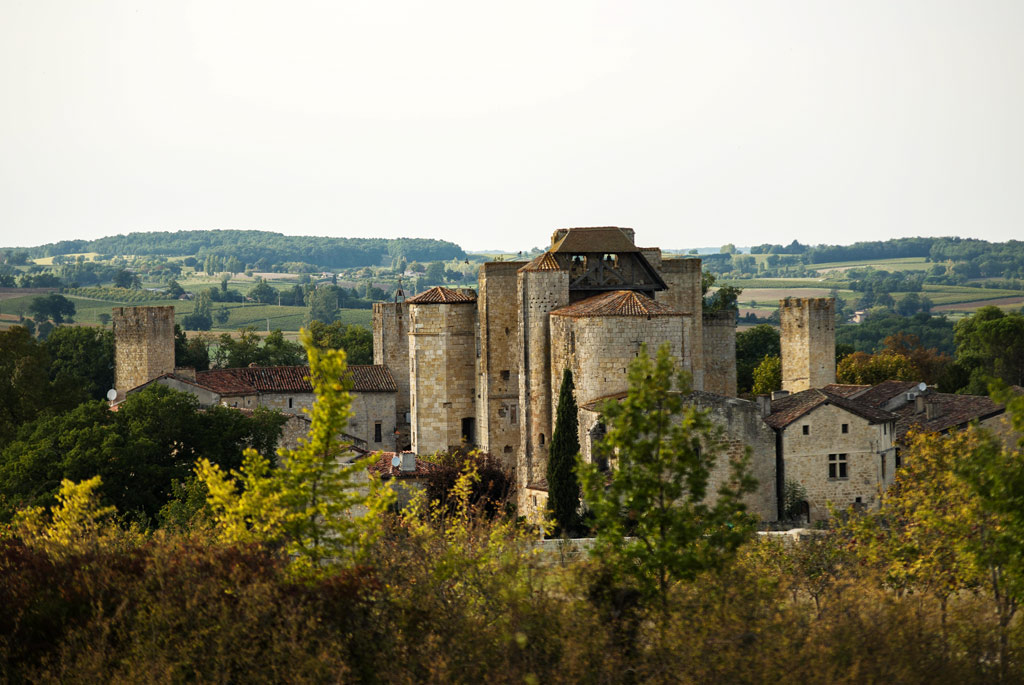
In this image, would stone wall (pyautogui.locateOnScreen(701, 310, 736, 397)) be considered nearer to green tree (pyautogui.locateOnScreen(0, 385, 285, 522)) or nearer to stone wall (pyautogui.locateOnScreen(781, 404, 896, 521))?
stone wall (pyautogui.locateOnScreen(781, 404, 896, 521))

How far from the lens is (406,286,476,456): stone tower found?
53.8 m

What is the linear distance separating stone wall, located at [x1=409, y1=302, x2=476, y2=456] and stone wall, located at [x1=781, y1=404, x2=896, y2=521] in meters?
15.2

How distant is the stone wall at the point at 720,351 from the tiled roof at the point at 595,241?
933cm

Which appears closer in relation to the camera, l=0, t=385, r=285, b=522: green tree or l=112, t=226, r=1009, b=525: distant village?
l=0, t=385, r=285, b=522: green tree

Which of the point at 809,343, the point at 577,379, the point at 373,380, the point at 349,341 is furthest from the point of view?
the point at 349,341

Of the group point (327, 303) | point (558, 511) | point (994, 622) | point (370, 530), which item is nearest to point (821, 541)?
point (994, 622)

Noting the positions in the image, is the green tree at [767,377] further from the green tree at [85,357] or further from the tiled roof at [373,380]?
the green tree at [85,357]

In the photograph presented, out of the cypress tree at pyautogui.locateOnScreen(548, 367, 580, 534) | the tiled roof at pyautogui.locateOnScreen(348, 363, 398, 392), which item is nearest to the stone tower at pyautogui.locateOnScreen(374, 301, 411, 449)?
the tiled roof at pyautogui.locateOnScreen(348, 363, 398, 392)

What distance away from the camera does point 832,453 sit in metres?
43.0

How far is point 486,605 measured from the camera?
Answer: 2155 centimetres

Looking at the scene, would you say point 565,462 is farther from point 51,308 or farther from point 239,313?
point 239,313

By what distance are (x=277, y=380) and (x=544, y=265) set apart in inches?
891

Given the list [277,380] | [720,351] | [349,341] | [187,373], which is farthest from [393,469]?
[349,341]

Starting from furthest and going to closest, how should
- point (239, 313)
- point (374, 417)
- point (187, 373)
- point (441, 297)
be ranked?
point (239, 313) < point (187, 373) < point (374, 417) < point (441, 297)
